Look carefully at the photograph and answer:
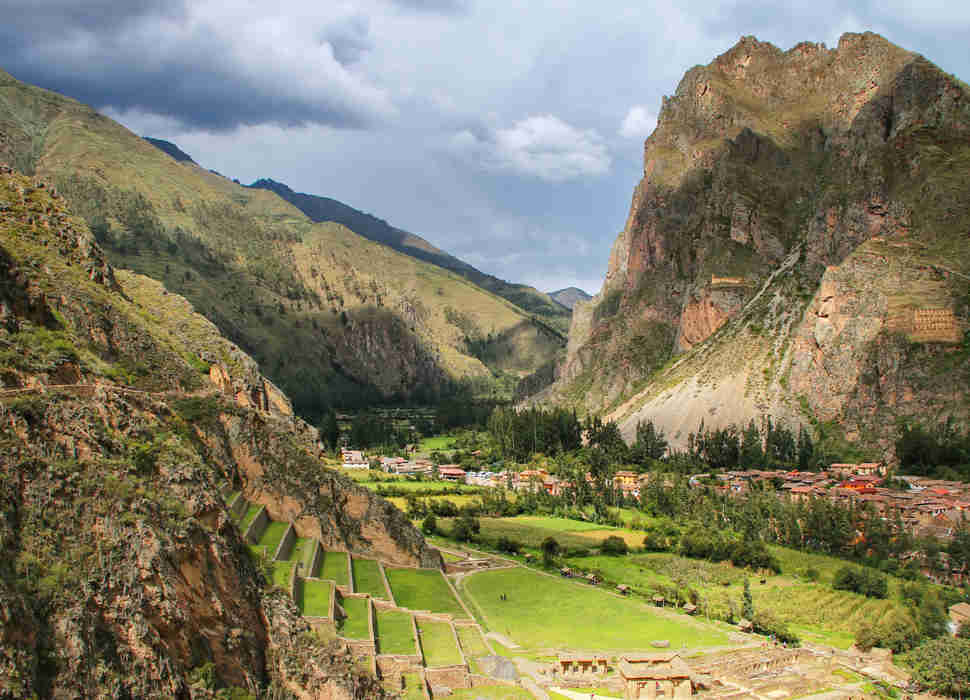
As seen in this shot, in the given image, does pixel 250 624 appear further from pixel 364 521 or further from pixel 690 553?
pixel 690 553

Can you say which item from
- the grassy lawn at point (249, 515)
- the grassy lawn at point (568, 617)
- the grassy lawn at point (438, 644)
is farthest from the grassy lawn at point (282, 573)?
the grassy lawn at point (568, 617)

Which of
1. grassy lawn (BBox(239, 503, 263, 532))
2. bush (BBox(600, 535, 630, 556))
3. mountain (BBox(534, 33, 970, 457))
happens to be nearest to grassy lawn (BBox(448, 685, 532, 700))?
grassy lawn (BBox(239, 503, 263, 532))

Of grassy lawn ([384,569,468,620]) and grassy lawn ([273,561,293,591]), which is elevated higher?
grassy lawn ([273,561,293,591])

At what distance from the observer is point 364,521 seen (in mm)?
51938

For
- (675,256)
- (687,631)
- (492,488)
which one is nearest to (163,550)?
(687,631)

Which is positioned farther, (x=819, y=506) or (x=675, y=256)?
(x=675, y=256)

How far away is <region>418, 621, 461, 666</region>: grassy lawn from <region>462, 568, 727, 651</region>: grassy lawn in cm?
570

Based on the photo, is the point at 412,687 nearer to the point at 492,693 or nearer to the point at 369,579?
the point at 492,693

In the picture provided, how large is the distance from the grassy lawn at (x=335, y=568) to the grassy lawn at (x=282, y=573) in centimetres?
348

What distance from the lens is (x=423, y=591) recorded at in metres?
48.9

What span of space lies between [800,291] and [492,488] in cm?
6715

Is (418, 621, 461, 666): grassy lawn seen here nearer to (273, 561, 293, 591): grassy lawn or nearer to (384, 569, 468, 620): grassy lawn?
(384, 569, 468, 620): grassy lawn

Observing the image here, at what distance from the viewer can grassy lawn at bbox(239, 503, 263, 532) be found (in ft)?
132

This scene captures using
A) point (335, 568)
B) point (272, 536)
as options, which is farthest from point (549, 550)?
point (272, 536)
